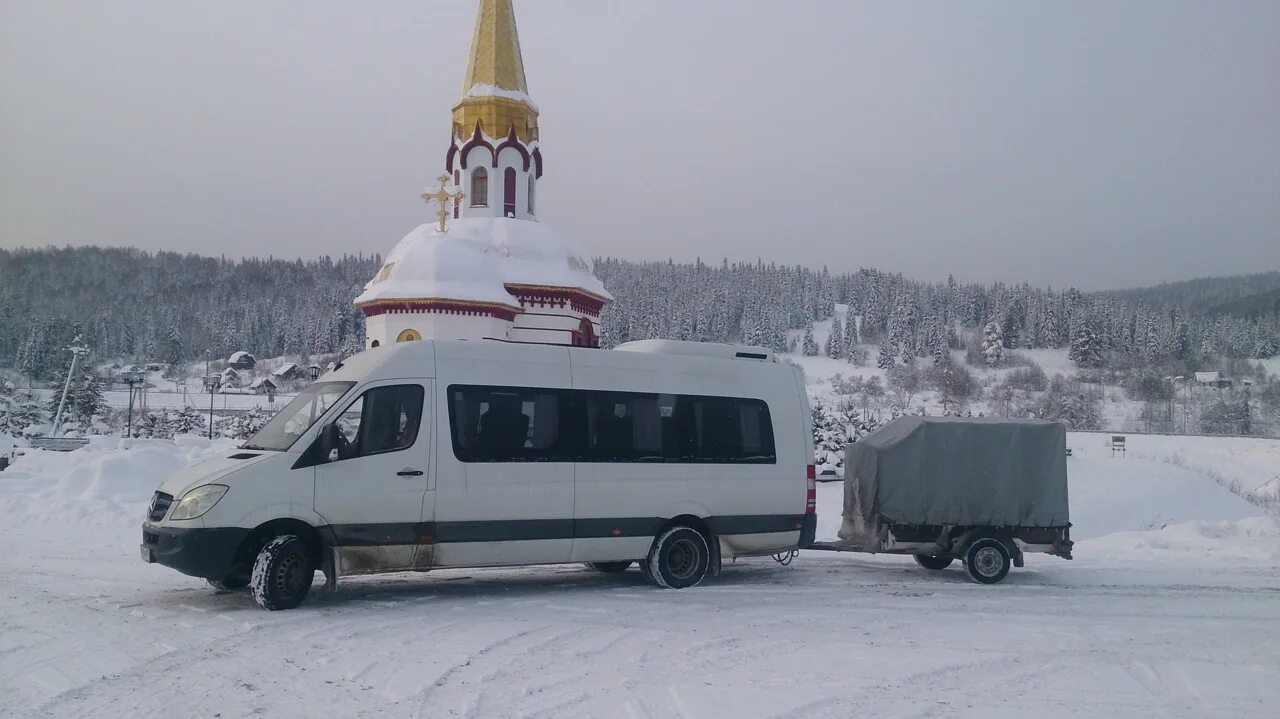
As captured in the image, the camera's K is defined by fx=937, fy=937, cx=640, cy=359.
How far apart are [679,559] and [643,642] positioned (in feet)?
10.8

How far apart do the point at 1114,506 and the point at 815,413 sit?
11.7m

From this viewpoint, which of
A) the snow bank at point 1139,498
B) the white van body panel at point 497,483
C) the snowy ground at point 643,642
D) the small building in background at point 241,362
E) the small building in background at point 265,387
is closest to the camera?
the snowy ground at point 643,642

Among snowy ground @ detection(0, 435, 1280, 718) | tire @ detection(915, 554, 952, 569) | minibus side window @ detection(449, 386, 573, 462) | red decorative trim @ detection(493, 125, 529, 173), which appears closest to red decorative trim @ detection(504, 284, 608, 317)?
red decorative trim @ detection(493, 125, 529, 173)

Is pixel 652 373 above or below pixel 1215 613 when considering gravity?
above

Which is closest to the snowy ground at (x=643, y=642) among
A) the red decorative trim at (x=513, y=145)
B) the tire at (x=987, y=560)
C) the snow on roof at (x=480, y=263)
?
the tire at (x=987, y=560)

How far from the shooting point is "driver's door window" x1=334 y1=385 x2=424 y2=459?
9.48 m

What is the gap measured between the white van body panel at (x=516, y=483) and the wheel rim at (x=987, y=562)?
7.60ft

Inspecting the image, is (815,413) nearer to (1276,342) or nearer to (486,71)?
(486,71)

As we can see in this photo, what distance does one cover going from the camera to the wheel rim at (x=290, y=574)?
29.3 ft

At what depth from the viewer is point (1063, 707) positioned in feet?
21.1

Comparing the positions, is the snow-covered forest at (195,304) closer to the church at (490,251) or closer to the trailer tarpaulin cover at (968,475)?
the church at (490,251)

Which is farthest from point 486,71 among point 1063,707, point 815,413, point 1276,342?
point 1276,342

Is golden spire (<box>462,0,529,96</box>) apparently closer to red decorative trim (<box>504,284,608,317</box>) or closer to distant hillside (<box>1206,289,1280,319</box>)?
red decorative trim (<box>504,284,608,317</box>)

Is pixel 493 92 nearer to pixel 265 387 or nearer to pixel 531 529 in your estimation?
pixel 531 529
